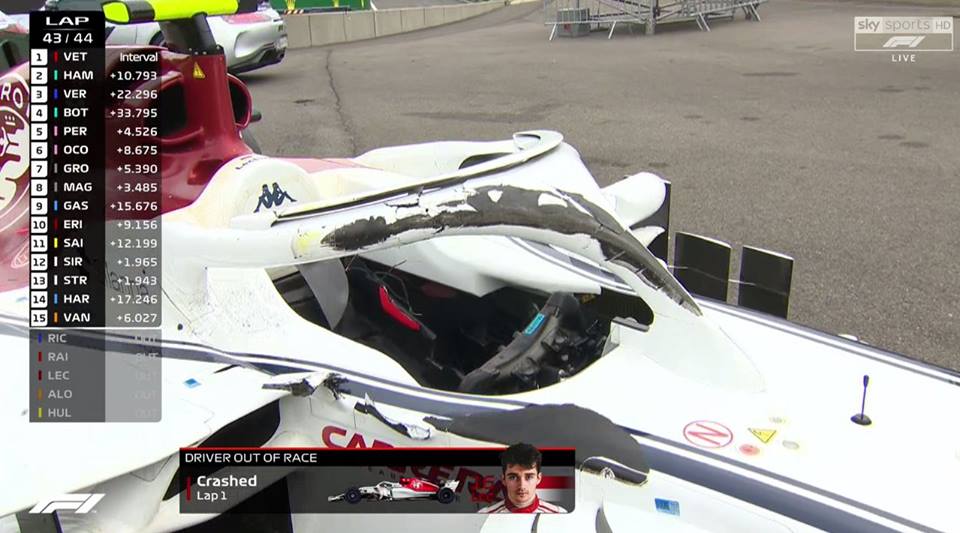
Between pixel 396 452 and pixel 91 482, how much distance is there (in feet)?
2.44

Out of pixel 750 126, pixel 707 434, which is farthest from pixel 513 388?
pixel 750 126

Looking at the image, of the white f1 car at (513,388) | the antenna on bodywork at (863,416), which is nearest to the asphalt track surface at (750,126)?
the antenna on bodywork at (863,416)

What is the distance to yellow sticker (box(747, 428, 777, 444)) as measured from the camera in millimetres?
2137

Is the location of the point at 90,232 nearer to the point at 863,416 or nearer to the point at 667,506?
the point at 667,506

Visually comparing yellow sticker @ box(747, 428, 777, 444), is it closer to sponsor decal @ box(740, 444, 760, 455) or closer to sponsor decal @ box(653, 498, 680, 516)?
sponsor decal @ box(740, 444, 760, 455)

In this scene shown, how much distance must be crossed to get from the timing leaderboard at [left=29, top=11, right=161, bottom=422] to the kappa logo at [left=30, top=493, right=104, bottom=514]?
0.23 meters

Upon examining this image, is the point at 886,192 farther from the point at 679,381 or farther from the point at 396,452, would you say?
the point at 396,452

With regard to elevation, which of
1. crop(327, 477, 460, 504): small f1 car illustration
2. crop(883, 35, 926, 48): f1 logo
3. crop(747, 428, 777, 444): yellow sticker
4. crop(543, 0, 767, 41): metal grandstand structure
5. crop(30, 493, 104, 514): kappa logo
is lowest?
crop(327, 477, 460, 504): small f1 car illustration

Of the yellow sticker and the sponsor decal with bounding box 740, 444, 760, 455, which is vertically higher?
the yellow sticker

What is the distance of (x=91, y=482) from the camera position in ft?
6.77

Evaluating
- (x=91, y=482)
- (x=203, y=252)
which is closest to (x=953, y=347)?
(x=203, y=252)

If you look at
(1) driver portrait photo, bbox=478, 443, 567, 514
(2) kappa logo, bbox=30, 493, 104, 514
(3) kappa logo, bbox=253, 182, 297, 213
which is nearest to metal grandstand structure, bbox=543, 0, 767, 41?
(3) kappa logo, bbox=253, 182, 297, 213

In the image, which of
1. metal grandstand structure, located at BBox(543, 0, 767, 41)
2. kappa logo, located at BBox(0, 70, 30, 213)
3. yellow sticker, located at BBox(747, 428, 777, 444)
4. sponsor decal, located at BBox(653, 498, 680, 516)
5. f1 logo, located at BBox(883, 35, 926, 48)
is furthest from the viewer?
Result: metal grandstand structure, located at BBox(543, 0, 767, 41)

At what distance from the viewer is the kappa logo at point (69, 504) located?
2.09 m
